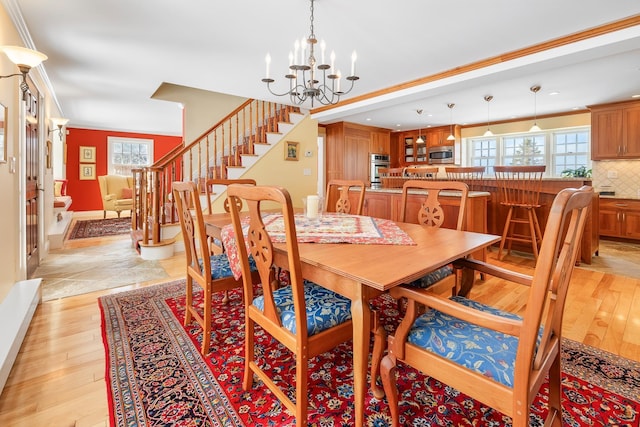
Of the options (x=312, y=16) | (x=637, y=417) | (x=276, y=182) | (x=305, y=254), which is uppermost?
(x=312, y=16)

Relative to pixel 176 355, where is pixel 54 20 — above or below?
above

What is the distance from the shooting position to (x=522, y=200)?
3.65 m

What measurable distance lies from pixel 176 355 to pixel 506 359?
164cm

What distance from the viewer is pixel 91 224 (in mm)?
6633

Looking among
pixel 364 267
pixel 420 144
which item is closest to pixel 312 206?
pixel 364 267

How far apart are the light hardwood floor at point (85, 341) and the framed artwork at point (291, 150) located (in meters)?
3.11

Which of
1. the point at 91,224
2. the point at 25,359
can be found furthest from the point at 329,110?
the point at 91,224

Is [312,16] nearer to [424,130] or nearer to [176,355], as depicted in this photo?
[176,355]

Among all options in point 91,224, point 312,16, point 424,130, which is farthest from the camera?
point 424,130

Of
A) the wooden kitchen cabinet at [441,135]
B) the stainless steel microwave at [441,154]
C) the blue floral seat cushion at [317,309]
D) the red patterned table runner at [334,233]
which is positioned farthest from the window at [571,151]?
the blue floral seat cushion at [317,309]

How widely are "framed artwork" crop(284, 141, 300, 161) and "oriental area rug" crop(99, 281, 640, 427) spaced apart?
400 cm

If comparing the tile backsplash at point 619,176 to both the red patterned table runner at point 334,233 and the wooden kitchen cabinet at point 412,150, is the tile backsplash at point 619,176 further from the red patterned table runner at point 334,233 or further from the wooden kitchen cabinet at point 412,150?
the red patterned table runner at point 334,233

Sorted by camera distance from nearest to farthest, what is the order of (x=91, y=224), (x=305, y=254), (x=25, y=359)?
(x=305, y=254) → (x=25, y=359) → (x=91, y=224)

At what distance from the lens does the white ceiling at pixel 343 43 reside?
8.25 feet
